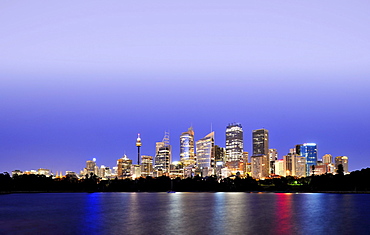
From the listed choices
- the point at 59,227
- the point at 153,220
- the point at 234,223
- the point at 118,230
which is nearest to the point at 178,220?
the point at 153,220

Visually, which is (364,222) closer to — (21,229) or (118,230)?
(118,230)

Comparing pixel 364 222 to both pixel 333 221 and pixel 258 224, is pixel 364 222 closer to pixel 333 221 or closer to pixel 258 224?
pixel 333 221

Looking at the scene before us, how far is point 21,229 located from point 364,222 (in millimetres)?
55657

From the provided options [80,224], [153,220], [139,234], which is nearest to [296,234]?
[139,234]

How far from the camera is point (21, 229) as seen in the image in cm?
6406

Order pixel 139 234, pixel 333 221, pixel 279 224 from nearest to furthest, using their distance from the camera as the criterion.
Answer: pixel 139 234 < pixel 279 224 < pixel 333 221

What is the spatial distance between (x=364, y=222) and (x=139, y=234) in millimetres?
39536

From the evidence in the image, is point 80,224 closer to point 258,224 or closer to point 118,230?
point 118,230

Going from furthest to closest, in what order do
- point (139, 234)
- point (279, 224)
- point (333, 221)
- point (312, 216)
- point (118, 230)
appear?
point (312, 216) < point (333, 221) < point (279, 224) < point (118, 230) < point (139, 234)

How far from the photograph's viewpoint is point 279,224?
2891 inches

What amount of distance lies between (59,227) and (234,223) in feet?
95.2

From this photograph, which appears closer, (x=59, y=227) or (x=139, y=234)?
(x=139, y=234)

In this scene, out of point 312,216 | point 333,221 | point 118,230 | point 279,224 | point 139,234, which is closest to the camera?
point 139,234

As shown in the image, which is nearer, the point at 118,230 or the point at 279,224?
the point at 118,230
